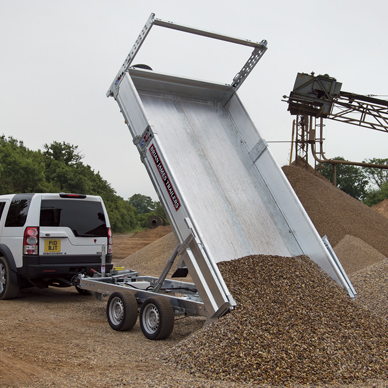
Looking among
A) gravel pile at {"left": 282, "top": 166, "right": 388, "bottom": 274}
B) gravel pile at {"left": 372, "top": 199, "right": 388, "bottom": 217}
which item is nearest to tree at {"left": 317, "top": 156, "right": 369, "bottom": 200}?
gravel pile at {"left": 372, "top": 199, "right": 388, "bottom": 217}

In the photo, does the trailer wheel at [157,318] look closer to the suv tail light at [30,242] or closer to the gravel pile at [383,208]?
the suv tail light at [30,242]

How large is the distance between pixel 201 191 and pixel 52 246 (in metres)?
3.02

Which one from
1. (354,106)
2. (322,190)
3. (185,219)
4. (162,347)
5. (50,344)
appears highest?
(354,106)

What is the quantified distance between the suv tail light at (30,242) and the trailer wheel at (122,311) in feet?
7.28

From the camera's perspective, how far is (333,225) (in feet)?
54.4

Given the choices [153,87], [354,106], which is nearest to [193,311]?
[153,87]

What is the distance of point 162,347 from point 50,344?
1381mm

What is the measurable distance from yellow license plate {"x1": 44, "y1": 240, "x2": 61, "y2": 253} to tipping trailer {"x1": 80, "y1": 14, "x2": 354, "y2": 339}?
944 mm

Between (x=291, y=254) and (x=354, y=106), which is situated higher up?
(x=354, y=106)

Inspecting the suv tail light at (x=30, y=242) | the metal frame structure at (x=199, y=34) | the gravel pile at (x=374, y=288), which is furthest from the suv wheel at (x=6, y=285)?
the gravel pile at (x=374, y=288)

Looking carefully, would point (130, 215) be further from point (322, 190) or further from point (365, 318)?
point (365, 318)

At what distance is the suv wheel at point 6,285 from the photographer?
8062mm

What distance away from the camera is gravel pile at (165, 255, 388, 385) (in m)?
4.17

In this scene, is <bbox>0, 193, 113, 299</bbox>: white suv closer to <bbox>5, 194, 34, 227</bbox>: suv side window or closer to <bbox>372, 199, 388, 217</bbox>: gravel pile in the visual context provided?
<bbox>5, 194, 34, 227</bbox>: suv side window
